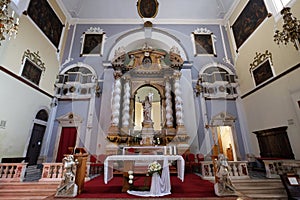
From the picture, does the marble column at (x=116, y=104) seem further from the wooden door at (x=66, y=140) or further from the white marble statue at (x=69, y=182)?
the white marble statue at (x=69, y=182)

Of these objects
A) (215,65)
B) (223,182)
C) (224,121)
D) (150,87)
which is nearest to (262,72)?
(215,65)

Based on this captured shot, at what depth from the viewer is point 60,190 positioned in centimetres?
354

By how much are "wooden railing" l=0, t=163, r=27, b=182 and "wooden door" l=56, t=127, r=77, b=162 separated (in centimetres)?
342

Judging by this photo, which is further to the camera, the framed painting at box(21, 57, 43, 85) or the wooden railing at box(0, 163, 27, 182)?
the framed painting at box(21, 57, 43, 85)

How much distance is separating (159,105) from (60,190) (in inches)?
242

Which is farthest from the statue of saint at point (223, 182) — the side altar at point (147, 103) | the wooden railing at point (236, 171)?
the side altar at point (147, 103)

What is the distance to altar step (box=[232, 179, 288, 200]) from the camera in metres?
3.93

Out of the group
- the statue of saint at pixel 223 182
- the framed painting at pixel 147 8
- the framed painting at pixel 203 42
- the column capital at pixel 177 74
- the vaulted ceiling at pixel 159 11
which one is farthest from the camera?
the vaulted ceiling at pixel 159 11

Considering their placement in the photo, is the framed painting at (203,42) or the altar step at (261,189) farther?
the framed painting at (203,42)

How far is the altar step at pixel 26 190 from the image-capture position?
3.89 m

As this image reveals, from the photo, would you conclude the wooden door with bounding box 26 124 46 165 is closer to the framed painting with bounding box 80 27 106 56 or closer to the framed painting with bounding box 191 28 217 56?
the framed painting with bounding box 80 27 106 56

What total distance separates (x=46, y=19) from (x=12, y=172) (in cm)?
785

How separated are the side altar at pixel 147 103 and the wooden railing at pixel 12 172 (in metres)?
3.13

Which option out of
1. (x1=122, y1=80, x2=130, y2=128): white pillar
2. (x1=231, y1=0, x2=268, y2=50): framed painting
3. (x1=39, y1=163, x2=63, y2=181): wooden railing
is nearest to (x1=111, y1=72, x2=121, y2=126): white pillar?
(x1=122, y1=80, x2=130, y2=128): white pillar
